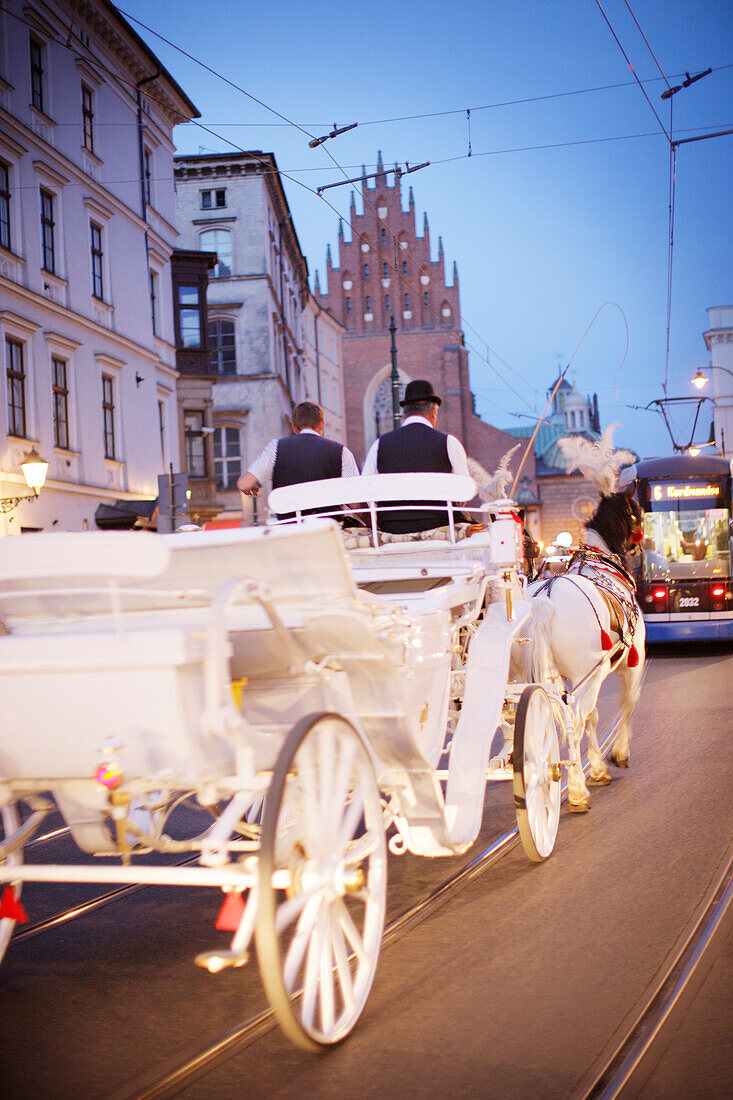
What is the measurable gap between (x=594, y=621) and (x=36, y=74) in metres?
17.3

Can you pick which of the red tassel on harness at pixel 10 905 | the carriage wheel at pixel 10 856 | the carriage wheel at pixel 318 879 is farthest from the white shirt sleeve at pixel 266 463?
the red tassel on harness at pixel 10 905

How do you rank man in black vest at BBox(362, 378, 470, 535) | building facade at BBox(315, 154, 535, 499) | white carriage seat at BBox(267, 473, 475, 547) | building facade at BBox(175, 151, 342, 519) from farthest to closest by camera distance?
1. building facade at BBox(315, 154, 535, 499)
2. building facade at BBox(175, 151, 342, 519)
3. man in black vest at BBox(362, 378, 470, 535)
4. white carriage seat at BBox(267, 473, 475, 547)

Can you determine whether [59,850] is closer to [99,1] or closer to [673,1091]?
[673,1091]

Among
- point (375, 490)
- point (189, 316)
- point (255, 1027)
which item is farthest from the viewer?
point (189, 316)

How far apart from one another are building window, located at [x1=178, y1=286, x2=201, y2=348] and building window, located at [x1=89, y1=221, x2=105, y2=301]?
8.77 m

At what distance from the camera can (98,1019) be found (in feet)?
11.9

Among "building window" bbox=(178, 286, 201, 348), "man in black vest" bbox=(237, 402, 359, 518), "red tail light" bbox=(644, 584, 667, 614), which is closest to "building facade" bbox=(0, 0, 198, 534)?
"building window" bbox=(178, 286, 201, 348)

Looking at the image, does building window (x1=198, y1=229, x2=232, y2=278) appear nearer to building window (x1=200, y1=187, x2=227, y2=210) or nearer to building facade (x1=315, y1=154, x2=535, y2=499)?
building window (x1=200, y1=187, x2=227, y2=210)

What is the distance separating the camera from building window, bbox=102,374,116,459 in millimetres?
22109

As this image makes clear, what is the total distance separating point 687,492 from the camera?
19.2 m

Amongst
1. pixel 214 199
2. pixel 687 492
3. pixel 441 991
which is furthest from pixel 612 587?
pixel 214 199

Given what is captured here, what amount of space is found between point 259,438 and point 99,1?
771 inches

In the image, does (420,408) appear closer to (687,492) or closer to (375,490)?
(375,490)

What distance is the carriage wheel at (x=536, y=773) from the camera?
505 centimetres
